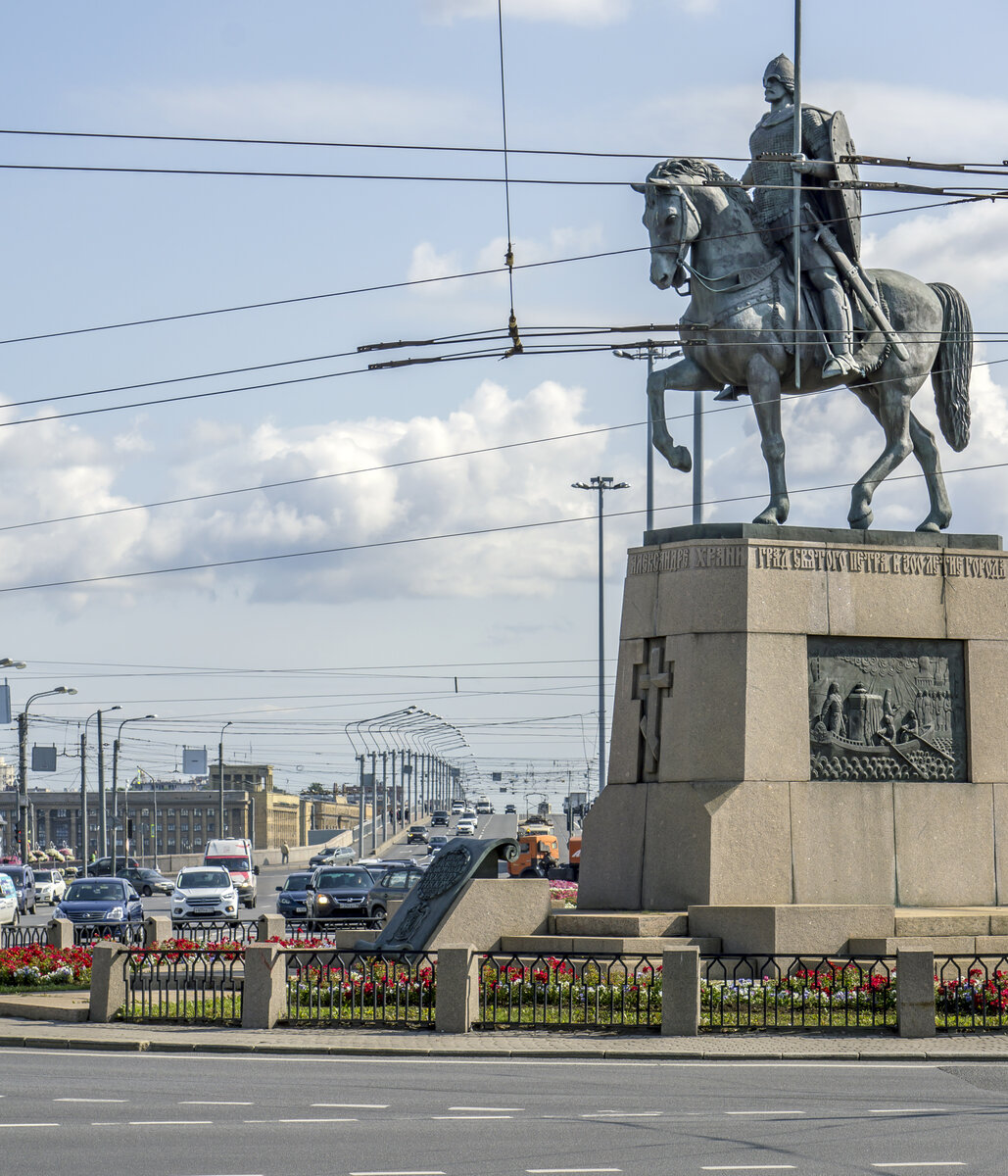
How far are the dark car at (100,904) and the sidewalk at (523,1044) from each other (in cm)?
2273

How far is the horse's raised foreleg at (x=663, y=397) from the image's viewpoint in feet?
71.7

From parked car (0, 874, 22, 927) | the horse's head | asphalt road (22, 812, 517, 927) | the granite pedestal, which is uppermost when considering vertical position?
the horse's head

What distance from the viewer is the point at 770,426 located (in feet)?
72.3

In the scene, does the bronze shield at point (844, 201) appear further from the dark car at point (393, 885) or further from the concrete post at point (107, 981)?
the dark car at point (393, 885)

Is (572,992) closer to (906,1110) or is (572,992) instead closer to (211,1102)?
(211,1102)

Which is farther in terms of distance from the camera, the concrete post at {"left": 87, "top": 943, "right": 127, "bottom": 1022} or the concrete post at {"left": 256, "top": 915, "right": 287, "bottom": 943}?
the concrete post at {"left": 256, "top": 915, "right": 287, "bottom": 943}

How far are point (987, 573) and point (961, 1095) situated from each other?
30.9 ft

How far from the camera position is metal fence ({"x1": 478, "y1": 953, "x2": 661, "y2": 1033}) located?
60.1ft

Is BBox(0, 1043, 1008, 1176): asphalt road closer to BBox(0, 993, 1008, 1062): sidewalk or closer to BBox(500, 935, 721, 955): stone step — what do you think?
BBox(0, 993, 1008, 1062): sidewalk

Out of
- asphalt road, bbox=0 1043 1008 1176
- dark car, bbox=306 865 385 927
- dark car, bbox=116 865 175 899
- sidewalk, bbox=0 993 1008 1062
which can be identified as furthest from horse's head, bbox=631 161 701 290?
dark car, bbox=116 865 175 899

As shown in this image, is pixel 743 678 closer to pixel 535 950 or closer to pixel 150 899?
pixel 535 950

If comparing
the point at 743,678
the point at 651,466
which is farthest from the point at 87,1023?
the point at 651,466

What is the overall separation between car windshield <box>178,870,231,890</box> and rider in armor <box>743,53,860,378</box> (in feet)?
93.9

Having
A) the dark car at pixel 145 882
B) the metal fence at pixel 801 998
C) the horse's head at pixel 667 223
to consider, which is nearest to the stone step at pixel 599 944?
the metal fence at pixel 801 998
